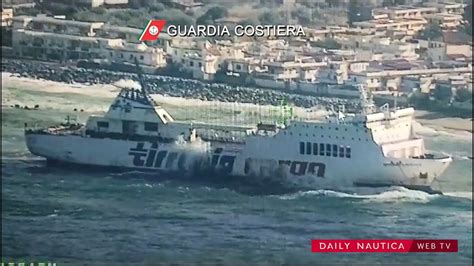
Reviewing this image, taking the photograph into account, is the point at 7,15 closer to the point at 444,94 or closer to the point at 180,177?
the point at 180,177

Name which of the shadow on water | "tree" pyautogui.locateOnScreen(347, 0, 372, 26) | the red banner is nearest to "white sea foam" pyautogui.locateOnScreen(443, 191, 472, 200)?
the red banner

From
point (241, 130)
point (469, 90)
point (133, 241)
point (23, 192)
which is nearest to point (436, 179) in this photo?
point (469, 90)

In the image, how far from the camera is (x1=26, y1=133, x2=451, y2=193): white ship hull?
544cm

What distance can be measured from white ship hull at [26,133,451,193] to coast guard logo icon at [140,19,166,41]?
16.8 inches

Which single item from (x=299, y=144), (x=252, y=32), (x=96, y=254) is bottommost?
(x=96, y=254)

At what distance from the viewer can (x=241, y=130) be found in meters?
5.48

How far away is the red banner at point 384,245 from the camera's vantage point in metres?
5.43

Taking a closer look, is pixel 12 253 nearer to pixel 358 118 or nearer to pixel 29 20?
pixel 29 20

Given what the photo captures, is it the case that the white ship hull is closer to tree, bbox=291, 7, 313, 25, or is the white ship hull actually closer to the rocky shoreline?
the rocky shoreline

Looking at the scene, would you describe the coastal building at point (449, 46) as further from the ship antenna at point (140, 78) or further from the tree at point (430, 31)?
the ship antenna at point (140, 78)

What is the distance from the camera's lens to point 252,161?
18.1ft

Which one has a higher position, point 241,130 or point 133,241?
point 241,130

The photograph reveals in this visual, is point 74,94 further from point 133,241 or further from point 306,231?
point 306,231

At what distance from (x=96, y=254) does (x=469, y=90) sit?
1592 mm
